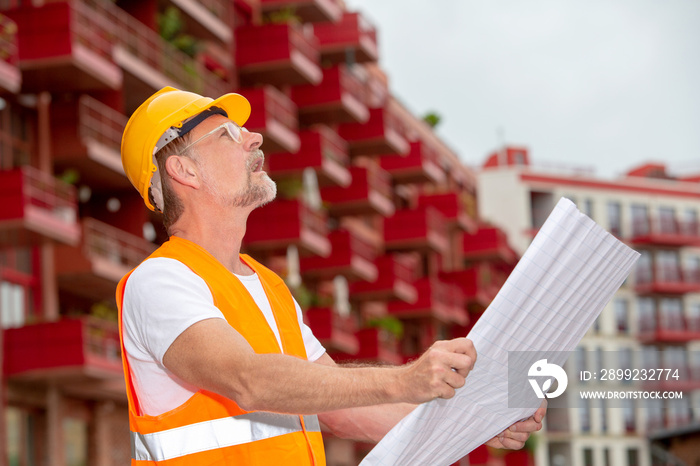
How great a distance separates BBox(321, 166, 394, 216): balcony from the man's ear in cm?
3786

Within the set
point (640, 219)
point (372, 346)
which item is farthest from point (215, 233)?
point (640, 219)

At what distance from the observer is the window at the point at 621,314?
258ft

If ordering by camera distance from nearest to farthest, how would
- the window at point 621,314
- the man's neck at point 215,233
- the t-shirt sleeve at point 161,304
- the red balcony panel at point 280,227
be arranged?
the t-shirt sleeve at point 161,304, the man's neck at point 215,233, the red balcony panel at point 280,227, the window at point 621,314

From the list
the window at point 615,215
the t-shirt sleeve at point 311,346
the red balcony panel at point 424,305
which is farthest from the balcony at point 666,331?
the t-shirt sleeve at point 311,346

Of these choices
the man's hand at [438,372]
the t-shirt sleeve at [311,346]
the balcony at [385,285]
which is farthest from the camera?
the balcony at [385,285]

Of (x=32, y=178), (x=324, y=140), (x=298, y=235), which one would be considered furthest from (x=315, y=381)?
(x=324, y=140)

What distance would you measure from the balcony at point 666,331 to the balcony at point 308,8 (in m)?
43.4

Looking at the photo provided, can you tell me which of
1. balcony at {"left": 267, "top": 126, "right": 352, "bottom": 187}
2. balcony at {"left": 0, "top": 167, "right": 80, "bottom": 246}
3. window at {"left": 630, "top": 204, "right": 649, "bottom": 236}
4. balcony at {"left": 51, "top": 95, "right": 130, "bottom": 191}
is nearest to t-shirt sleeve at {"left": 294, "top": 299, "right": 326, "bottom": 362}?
balcony at {"left": 0, "top": 167, "right": 80, "bottom": 246}

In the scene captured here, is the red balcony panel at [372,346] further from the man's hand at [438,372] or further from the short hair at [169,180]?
the man's hand at [438,372]

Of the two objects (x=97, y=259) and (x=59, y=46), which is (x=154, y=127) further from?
(x=97, y=259)

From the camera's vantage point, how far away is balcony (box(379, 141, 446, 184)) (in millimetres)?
49062

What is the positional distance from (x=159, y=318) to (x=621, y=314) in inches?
3062

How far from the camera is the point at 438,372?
2.83 metres

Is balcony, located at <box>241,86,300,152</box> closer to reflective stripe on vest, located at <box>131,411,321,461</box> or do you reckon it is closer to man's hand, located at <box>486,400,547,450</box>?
man's hand, located at <box>486,400,547,450</box>
